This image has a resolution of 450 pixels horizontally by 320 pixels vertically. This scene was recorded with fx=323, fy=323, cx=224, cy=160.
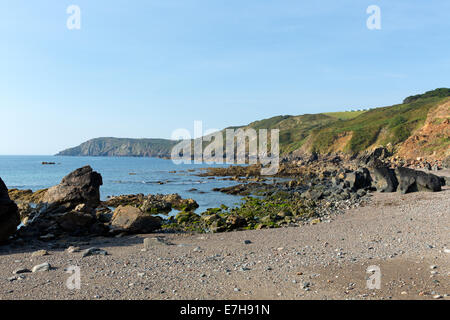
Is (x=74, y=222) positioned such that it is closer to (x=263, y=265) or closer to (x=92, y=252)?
(x=92, y=252)

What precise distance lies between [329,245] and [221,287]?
809 centimetres

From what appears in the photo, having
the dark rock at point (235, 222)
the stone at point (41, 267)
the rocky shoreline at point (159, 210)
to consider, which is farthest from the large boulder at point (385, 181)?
the stone at point (41, 267)

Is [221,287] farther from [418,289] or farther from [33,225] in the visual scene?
[33,225]

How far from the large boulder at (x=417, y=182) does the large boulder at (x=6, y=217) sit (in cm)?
3540

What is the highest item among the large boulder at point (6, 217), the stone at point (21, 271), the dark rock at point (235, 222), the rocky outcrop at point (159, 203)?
the large boulder at point (6, 217)

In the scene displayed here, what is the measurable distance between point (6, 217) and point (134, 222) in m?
8.17

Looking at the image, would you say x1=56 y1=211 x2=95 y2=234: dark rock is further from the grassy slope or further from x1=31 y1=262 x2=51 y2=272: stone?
the grassy slope

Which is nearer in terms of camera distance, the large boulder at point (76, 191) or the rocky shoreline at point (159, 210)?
the rocky shoreline at point (159, 210)

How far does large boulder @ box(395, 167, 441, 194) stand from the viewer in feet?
110

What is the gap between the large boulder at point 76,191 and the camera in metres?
29.8

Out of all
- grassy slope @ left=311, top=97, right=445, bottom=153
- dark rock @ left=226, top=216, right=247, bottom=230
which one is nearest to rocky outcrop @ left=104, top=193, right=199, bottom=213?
dark rock @ left=226, top=216, right=247, bottom=230

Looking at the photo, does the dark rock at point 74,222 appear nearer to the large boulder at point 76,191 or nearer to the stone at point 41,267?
the large boulder at point 76,191
